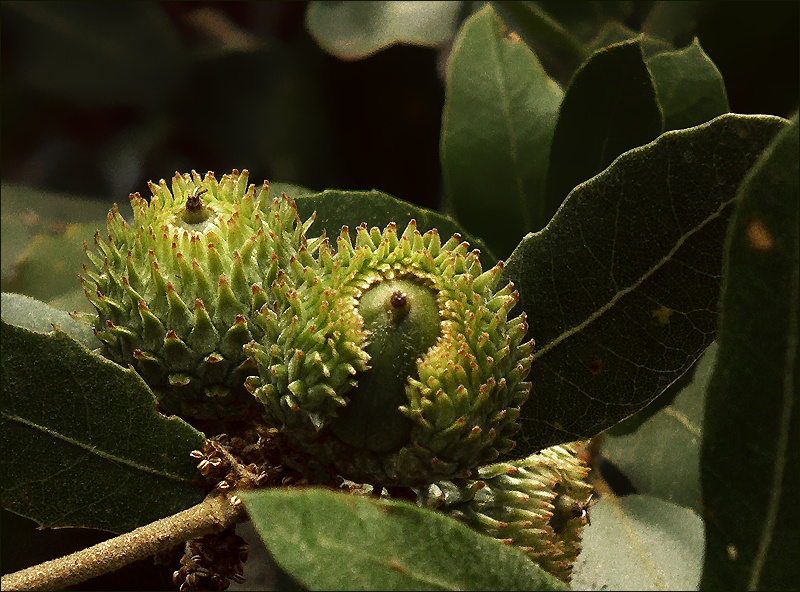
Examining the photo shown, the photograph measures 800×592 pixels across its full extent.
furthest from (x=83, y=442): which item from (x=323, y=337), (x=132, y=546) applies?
(x=323, y=337)

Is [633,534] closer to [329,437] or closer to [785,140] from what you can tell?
[329,437]

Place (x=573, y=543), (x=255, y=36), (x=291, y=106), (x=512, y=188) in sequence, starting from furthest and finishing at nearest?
(x=255, y=36), (x=291, y=106), (x=512, y=188), (x=573, y=543)

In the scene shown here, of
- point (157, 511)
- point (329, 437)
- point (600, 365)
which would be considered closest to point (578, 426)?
point (600, 365)

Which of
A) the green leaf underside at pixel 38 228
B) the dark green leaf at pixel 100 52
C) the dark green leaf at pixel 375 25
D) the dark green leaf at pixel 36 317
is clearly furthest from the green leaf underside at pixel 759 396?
the dark green leaf at pixel 100 52

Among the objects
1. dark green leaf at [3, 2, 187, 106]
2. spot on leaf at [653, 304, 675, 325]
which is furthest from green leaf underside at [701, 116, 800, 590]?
dark green leaf at [3, 2, 187, 106]

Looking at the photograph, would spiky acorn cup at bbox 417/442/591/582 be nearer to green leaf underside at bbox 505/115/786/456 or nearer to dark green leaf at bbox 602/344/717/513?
green leaf underside at bbox 505/115/786/456

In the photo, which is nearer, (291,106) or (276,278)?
(276,278)

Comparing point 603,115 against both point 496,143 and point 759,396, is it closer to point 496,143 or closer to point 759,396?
point 496,143

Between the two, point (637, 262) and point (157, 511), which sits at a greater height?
point (637, 262)
